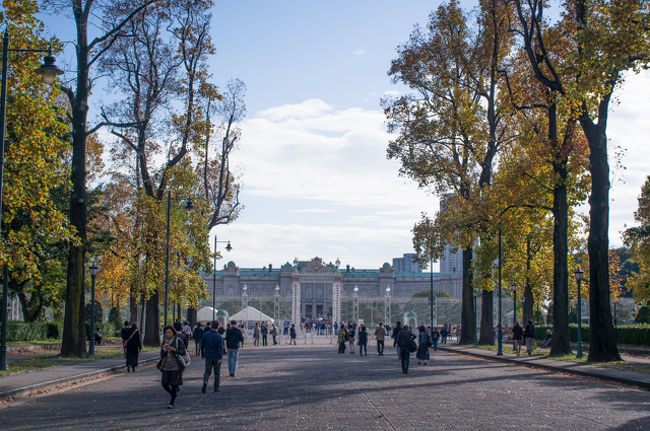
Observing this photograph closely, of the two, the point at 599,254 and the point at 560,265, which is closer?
the point at 599,254

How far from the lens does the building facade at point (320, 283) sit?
140 meters

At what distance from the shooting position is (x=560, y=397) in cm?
1673

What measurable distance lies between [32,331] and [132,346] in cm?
2020

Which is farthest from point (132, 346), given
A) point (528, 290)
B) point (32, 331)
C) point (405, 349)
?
point (528, 290)

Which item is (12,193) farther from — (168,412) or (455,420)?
(455,420)

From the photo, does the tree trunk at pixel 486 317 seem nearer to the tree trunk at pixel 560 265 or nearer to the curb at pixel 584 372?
the curb at pixel 584 372

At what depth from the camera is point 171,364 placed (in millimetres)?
15344

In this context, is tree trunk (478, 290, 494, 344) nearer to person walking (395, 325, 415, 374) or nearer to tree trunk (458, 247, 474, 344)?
tree trunk (458, 247, 474, 344)

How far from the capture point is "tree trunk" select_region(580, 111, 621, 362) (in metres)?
27.0

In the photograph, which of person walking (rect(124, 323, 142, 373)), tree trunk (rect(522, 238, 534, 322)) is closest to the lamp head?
person walking (rect(124, 323, 142, 373))

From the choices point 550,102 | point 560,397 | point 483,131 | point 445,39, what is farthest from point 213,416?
point 445,39

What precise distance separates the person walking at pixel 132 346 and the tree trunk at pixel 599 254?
53.4 feet

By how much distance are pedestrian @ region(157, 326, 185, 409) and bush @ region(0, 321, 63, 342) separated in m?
27.1

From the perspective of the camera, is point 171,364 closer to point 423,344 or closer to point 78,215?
point 78,215
